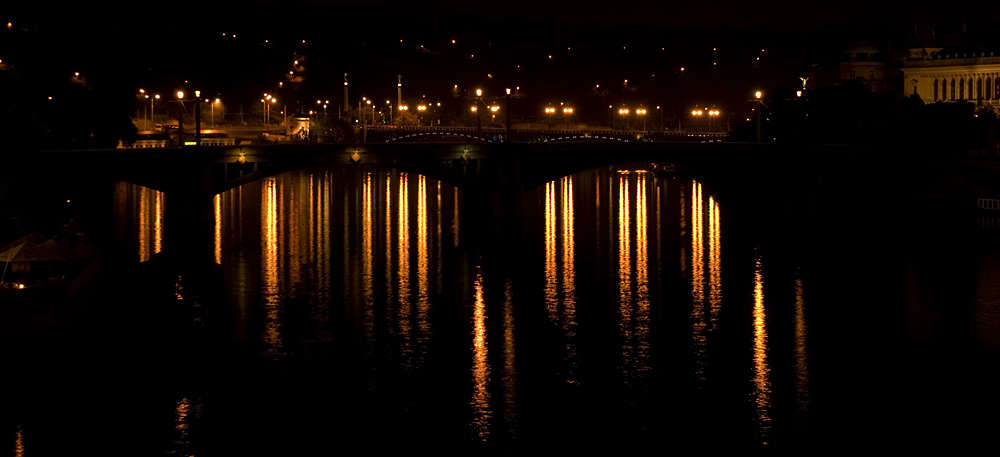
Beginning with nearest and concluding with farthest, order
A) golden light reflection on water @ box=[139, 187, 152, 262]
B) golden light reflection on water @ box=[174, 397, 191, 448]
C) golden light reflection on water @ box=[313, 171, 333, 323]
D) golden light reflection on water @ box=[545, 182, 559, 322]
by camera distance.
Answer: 1. golden light reflection on water @ box=[174, 397, 191, 448]
2. golden light reflection on water @ box=[313, 171, 333, 323]
3. golden light reflection on water @ box=[545, 182, 559, 322]
4. golden light reflection on water @ box=[139, 187, 152, 262]

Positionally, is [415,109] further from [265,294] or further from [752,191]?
[265,294]

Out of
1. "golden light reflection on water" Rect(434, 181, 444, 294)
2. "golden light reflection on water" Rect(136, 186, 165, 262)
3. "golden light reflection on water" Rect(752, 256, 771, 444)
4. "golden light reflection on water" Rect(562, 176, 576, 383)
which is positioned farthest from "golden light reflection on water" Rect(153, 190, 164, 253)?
"golden light reflection on water" Rect(752, 256, 771, 444)

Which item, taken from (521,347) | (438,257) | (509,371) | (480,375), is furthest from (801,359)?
(438,257)

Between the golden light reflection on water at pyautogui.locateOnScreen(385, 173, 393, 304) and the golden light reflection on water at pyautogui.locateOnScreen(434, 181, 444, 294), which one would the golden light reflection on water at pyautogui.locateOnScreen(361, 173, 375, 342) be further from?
the golden light reflection on water at pyautogui.locateOnScreen(434, 181, 444, 294)

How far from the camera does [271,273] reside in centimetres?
5684

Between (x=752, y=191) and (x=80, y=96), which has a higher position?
(x=80, y=96)

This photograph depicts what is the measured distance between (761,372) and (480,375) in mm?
7542

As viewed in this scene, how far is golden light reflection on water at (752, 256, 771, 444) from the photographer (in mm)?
34062

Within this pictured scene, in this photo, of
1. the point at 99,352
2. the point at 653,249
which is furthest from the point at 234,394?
the point at 653,249

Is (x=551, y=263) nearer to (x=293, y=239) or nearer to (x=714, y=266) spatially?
(x=714, y=266)

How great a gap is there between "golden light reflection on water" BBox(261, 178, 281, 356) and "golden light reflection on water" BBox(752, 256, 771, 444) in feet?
43.8

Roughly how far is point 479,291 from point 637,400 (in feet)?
58.4

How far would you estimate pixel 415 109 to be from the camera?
198 metres

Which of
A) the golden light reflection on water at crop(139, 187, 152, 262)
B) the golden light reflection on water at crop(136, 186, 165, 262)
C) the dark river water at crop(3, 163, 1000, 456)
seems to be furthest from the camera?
the golden light reflection on water at crop(136, 186, 165, 262)
